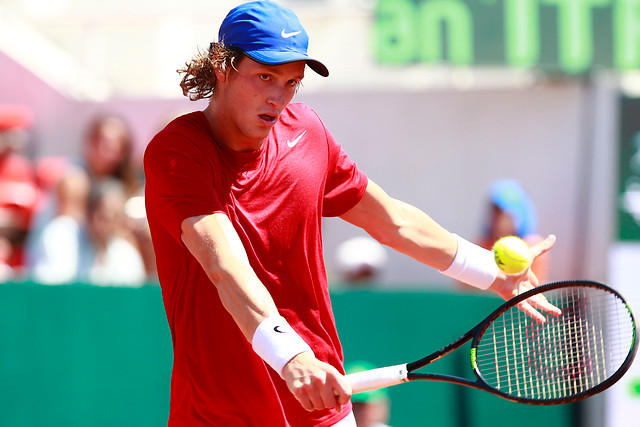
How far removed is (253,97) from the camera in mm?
2898

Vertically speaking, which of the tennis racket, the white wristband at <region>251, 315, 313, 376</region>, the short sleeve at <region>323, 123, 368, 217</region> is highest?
the short sleeve at <region>323, 123, 368, 217</region>

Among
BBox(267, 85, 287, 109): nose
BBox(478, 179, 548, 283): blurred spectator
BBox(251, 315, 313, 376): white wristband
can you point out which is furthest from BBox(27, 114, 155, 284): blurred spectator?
BBox(251, 315, 313, 376): white wristband

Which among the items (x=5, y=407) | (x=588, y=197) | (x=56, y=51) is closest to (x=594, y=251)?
(x=588, y=197)

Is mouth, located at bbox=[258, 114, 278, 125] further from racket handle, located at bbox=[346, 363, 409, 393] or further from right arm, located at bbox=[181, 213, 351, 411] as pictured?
racket handle, located at bbox=[346, 363, 409, 393]

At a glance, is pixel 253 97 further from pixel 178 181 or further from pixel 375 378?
pixel 375 378

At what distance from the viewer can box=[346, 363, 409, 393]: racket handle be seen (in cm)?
288

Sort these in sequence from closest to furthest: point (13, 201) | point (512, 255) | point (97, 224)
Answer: point (512, 255), point (97, 224), point (13, 201)

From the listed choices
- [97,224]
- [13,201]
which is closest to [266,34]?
[97,224]

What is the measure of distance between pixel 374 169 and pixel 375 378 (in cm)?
483

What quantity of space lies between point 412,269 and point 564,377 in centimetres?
393

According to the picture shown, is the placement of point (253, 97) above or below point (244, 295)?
above

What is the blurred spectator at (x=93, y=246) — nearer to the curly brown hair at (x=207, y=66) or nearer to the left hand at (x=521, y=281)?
the curly brown hair at (x=207, y=66)

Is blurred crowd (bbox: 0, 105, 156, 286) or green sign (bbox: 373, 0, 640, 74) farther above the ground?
green sign (bbox: 373, 0, 640, 74)

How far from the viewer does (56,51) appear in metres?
9.16
